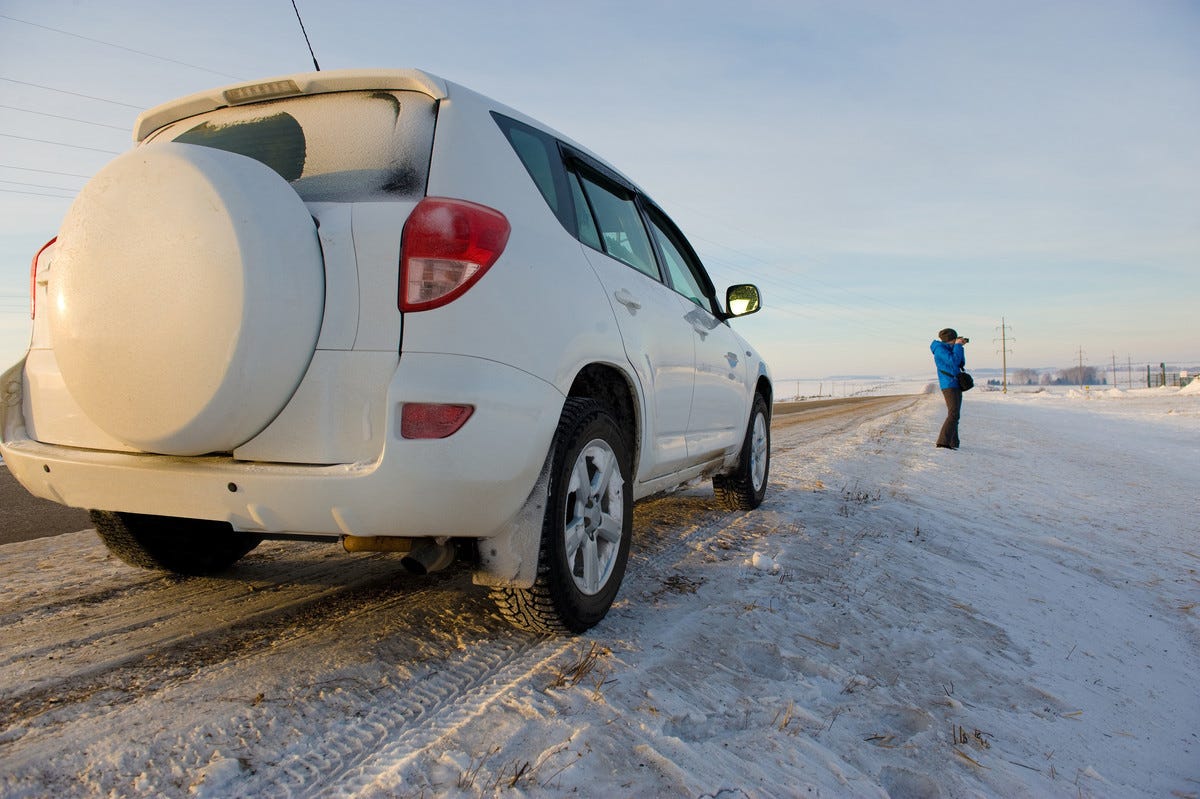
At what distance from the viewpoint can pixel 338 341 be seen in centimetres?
203

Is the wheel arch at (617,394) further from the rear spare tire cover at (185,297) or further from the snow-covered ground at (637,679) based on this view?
the rear spare tire cover at (185,297)

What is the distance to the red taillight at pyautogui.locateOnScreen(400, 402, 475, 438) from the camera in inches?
77.5

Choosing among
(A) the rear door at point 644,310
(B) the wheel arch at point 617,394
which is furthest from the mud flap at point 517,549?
(A) the rear door at point 644,310

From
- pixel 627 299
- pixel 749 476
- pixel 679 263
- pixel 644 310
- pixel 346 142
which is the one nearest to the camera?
pixel 346 142

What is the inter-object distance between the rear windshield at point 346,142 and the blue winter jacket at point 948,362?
10192 mm

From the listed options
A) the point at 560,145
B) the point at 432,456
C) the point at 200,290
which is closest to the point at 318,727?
the point at 432,456

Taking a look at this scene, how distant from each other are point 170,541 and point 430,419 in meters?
1.81

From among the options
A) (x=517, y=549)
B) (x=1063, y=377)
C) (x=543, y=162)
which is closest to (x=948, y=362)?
(x=543, y=162)

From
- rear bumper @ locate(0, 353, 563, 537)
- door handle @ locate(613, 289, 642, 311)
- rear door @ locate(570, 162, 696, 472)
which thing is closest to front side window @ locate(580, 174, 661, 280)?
rear door @ locate(570, 162, 696, 472)

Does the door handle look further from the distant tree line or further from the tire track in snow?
the distant tree line

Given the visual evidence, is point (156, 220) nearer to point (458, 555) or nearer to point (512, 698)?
point (458, 555)

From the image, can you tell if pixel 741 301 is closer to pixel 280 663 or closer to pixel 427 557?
pixel 427 557

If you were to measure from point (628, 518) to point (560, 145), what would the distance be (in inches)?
61.1

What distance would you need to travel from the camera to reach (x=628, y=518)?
115 inches
